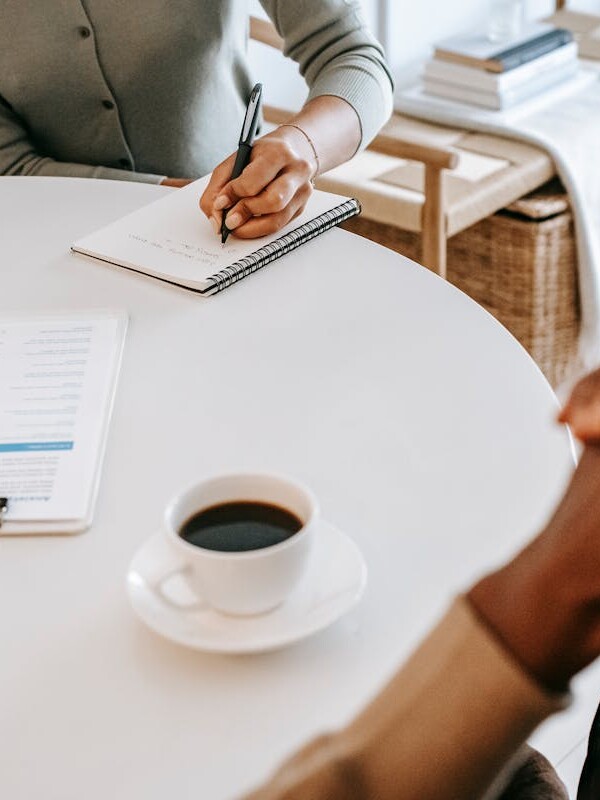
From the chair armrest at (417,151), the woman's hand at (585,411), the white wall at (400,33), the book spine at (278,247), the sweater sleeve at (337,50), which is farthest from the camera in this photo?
the white wall at (400,33)

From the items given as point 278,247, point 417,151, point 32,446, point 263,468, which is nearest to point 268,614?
point 263,468

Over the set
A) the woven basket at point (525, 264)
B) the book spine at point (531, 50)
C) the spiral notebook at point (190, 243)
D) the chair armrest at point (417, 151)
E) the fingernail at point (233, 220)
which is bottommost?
the woven basket at point (525, 264)

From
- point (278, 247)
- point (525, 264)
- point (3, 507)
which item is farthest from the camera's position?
point (525, 264)

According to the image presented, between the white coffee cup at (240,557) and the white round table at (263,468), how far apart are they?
4 cm

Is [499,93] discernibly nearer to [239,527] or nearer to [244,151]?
[244,151]

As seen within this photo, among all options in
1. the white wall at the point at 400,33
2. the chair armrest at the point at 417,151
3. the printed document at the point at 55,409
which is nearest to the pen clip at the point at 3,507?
the printed document at the point at 55,409

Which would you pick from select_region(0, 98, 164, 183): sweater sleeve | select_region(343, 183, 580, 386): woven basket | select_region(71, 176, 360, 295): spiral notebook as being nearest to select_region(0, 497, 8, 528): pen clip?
select_region(71, 176, 360, 295): spiral notebook

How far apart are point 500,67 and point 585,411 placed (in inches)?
81.7

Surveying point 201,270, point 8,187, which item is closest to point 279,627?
point 201,270

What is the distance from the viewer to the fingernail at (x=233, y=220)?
3.67ft

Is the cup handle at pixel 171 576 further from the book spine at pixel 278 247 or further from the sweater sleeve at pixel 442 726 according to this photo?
the book spine at pixel 278 247

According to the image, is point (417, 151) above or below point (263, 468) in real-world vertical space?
below

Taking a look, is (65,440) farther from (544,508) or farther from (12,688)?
(544,508)

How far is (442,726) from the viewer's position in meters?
0.42
